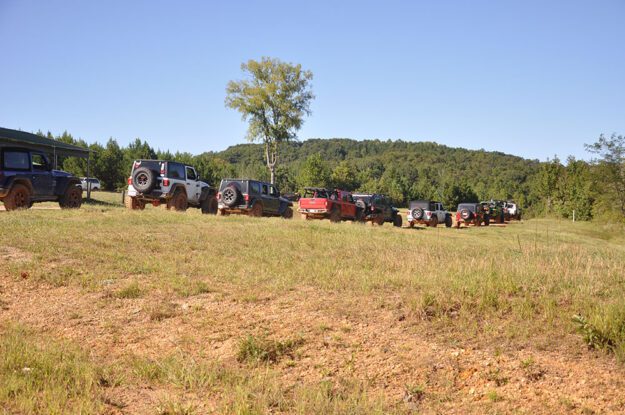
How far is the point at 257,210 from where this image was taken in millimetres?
20078

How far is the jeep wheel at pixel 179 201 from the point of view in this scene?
18.5 meters

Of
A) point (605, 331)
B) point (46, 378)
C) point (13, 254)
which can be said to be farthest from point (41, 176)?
point (605, 331)

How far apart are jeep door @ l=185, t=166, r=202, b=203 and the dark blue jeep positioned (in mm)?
4277

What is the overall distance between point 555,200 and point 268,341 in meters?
67.1

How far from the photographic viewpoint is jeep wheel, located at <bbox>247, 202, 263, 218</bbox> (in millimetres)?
19778

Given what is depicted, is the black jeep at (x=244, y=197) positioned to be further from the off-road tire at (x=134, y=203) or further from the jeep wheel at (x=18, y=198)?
the jeep wheel at (x=18, y=198)

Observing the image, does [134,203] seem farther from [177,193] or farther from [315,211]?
[315,211]

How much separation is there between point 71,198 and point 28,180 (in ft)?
7.46

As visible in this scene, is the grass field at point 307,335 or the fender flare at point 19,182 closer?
the grass field at point 307,335

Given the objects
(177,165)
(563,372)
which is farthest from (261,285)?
(177,165)

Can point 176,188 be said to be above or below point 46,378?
above

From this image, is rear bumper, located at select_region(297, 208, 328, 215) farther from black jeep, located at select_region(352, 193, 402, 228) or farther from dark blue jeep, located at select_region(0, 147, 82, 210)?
dark blue jeep, located at select_region(0, 147, 82, 210)

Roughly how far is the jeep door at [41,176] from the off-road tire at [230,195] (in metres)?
6.38

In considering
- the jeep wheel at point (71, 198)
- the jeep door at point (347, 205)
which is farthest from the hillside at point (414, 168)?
the jeep wheel at point (71, 198)
